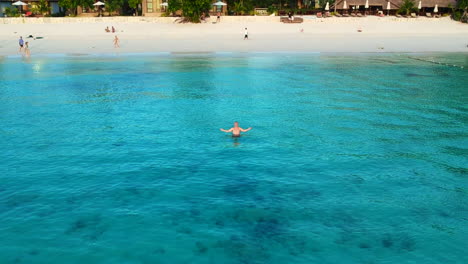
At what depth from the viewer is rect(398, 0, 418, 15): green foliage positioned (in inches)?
2579

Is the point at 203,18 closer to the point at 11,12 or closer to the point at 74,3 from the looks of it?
the point at 74,3

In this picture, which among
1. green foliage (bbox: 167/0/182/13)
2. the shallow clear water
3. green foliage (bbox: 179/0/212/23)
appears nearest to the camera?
the shallow clear water

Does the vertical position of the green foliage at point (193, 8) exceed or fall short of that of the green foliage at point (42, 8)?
it falls short

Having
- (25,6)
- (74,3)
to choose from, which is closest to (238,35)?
(74,3)

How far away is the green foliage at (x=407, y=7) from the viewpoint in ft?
215

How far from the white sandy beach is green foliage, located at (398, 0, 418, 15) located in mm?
3575

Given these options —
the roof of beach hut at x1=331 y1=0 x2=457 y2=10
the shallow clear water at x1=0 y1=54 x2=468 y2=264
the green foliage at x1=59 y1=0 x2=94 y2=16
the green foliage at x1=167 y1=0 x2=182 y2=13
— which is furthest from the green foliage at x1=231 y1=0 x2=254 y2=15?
the shallow clear water at x1=0 y1=54 x2=468 y2=264

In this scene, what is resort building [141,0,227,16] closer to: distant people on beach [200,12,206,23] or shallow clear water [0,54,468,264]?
distant people on beach [200,12,206,23]

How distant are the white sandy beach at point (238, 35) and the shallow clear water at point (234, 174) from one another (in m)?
22.4

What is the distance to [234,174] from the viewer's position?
1546cm

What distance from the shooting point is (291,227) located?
11789 millimetres

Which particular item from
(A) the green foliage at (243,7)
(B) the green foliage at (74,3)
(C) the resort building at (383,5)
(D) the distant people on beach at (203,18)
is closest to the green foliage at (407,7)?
(C) the resort building at (383,5)

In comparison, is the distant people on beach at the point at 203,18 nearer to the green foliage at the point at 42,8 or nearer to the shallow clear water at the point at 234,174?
the green foliage at the point at 42,8

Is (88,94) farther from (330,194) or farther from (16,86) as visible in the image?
(330,194)
